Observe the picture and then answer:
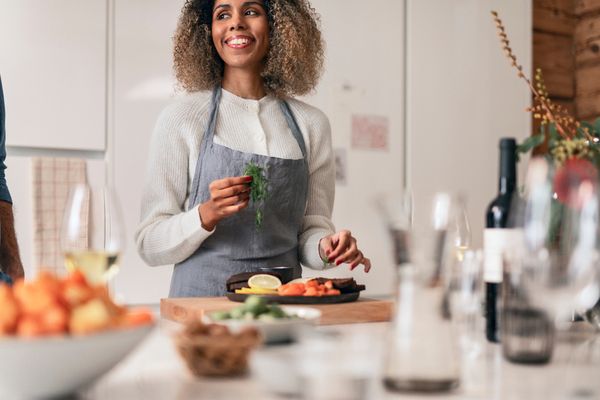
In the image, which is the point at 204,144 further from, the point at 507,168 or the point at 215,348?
the point at 215,348

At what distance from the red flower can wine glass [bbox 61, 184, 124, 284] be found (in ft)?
1.83

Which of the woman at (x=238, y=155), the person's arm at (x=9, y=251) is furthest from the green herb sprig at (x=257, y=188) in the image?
the person's arm at (x=9, y=251)

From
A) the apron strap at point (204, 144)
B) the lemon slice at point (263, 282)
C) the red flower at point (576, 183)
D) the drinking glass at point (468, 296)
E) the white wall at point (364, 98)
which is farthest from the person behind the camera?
the white wall at point (364, 98)

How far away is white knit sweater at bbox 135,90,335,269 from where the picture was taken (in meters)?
1.83

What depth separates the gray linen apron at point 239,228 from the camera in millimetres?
1865

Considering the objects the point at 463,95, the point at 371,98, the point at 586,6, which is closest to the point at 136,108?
the point at 371,98

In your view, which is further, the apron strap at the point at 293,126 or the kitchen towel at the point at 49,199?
Result: the kitchen towel at the point at 49,199

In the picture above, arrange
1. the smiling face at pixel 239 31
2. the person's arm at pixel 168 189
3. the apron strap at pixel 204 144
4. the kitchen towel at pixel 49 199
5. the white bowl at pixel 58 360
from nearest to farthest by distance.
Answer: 1. the white bowl at pixel 58 360
2. the person's arm at pixel 168 189
3. the apron strap at pixel 204 144
4. the smiling face at pixel 239 31
5. the kitchen towel at pixel 49 199

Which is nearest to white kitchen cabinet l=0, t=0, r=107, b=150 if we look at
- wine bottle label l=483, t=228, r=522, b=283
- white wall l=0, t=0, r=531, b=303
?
white wall l=0, t=0, r=531, b=303

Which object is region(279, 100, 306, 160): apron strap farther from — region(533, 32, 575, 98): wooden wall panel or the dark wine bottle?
region(533, 32, 575, 98): wooden wall panel

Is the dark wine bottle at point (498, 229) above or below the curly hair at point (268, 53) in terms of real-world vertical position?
below

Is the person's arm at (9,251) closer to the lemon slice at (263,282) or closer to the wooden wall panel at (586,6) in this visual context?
the lemon slice at (263,282)

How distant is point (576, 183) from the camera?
916 millimetres

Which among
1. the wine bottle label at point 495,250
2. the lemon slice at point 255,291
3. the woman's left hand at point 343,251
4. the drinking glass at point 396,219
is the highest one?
the drinking glass at point 396,219
